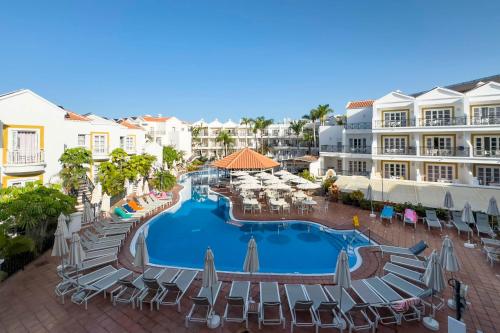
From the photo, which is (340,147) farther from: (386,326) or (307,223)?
(386,326)

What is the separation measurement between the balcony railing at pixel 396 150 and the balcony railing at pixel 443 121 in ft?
8.78

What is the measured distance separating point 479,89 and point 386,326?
26.3 m

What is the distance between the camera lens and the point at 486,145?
24047mm

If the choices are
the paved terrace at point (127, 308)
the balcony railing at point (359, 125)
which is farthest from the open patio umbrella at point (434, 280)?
the balcony railing at point (359, 125)

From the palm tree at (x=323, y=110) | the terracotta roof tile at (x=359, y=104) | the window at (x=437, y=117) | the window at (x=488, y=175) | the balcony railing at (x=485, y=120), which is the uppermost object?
the palm tree at (x=323, y=110)

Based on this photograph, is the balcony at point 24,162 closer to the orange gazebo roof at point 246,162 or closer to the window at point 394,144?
the orange gazebo roof at point 246,162

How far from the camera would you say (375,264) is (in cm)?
1224

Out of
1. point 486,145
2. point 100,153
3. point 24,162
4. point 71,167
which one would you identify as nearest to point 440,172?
point 486,145

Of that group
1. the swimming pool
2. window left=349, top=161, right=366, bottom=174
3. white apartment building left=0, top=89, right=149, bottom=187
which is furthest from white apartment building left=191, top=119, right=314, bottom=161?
white apartment building left=0, top=89, right=149, bottom=187

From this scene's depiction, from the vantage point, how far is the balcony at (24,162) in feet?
58.2

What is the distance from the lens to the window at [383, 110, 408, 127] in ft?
92.8

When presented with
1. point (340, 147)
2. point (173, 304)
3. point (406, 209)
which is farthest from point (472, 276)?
point (340, 147)

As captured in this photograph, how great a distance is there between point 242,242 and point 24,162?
16.3 meters

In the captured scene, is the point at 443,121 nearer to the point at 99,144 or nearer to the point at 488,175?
the point at 488,175
